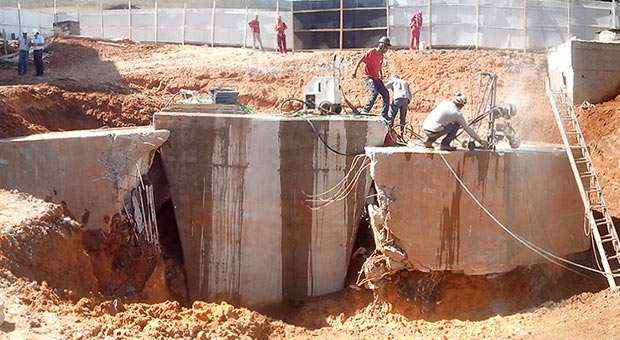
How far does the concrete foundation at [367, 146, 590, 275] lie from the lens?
36.5ft

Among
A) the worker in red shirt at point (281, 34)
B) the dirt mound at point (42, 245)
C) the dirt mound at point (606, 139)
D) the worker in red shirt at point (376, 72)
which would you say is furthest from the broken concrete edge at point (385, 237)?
the worker in red shirt at point (281, 34)

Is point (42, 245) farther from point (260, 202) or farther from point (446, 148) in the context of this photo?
point (446, 148)

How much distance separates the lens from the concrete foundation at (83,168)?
1148 centimetres

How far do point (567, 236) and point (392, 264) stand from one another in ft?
10.0

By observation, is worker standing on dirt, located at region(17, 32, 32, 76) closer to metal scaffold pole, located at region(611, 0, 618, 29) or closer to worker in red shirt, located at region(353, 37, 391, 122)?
worker in red shirt, located at region(353, 37, 391, 122)

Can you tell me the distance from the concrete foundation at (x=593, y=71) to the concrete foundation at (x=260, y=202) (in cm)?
616

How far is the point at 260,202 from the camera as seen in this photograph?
12086mm

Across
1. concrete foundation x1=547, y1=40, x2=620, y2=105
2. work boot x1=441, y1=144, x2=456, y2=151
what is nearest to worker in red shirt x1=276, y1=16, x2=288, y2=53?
concrete foundation x1=547, y1=40, x2=620, y2=105

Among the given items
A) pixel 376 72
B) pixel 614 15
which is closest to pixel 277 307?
pixel 376 72

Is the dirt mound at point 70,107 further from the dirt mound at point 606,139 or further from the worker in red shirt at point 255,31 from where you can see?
the dirt mound at point 606,139

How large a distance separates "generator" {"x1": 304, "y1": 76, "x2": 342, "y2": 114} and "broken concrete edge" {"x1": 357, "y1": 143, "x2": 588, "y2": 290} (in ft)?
4.91

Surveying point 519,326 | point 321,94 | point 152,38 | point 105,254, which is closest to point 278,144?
point 321,94

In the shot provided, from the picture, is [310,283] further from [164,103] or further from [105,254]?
A: [164,103]

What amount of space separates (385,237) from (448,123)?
6.80ft
